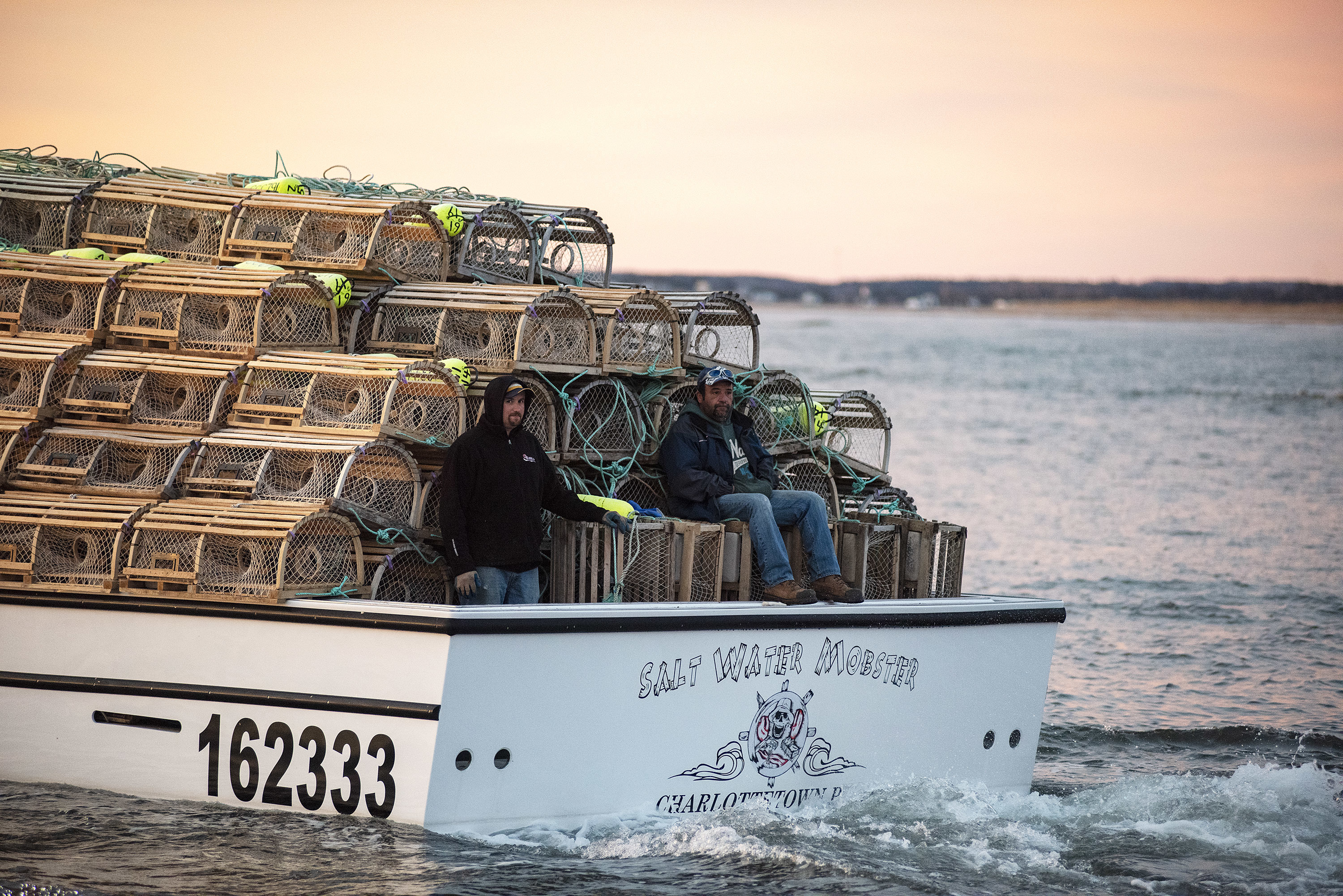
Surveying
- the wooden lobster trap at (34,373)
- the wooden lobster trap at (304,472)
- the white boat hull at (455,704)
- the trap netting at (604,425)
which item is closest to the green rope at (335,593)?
the white boat hull at (455,704)

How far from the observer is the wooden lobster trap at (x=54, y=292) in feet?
28.5

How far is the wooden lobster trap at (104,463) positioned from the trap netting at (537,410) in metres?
1.56

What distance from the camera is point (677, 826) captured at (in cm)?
738

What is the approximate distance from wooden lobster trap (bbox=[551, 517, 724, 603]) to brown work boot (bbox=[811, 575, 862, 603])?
564mm

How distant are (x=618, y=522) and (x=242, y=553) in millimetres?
2001

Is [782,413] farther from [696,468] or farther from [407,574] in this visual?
[407,574]

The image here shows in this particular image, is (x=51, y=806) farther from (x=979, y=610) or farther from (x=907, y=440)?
(x=907, y=440)

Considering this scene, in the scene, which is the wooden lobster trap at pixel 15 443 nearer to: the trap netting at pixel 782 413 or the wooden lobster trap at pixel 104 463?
the wooden lobster trap at pixel 104 463

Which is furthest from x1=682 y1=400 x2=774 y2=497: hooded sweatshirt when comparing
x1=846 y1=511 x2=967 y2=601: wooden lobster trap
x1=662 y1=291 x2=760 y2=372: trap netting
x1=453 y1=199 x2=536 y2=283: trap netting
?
x1=453 y1=199 x2=536 y2=283: trap netting

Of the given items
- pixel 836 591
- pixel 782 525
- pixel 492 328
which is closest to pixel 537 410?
pixel 492 328

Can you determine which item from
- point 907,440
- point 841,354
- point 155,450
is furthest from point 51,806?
point 841,354

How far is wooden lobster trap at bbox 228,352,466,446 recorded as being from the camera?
7906 mm

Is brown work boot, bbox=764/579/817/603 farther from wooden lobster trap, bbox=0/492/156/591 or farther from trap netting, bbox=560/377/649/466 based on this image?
Result: wooden lobster trap, bbox=0/492/156/591

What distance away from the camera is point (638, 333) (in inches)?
347
